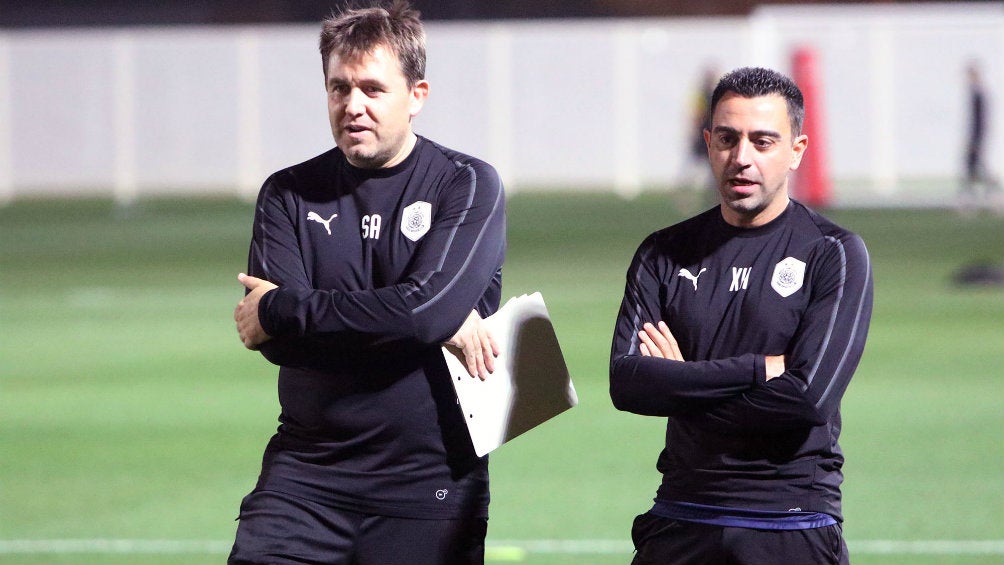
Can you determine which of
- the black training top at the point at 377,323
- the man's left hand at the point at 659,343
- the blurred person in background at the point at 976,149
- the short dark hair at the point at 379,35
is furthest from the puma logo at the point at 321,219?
the blurred person in background at the point at 976,149

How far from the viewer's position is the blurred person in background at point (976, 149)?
800 inches

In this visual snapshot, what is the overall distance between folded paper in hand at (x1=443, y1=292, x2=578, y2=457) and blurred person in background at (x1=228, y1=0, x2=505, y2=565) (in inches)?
2.3

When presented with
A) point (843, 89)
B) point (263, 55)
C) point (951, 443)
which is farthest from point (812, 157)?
point (263, 55)

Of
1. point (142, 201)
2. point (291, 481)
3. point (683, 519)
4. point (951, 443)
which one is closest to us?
point (683, 519)

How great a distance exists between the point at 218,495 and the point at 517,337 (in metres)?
4.66

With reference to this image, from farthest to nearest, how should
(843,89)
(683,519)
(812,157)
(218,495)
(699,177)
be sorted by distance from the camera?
1. (699,177)
2. (843,89)
3. (812,157)
4. (218,495)
5. (683,519)

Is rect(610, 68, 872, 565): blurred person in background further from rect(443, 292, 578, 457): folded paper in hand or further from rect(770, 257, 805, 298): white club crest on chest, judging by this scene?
rect(443, 292, 578, 457): folded paper in hand

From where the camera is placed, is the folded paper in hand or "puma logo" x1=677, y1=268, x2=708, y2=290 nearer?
"puma logo" x1=677, y1=268, x2=708, y2=290

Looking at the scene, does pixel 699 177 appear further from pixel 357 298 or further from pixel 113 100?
pixel 357 298

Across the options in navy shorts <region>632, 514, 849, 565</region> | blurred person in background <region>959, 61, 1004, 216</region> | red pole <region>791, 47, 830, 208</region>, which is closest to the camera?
→ navy shorts <region>632, 514, 849, 565</region>

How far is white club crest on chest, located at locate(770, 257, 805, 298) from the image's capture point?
172 inches

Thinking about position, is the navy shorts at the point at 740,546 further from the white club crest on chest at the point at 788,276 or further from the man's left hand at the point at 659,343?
the white club crest on chest at the point at 788,276

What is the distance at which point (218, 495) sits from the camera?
8.97 m

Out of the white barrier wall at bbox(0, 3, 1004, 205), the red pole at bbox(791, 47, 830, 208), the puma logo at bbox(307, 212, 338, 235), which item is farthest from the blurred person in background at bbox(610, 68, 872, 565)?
the white barrier wall at bbox(0, 3, 1004, 205)
